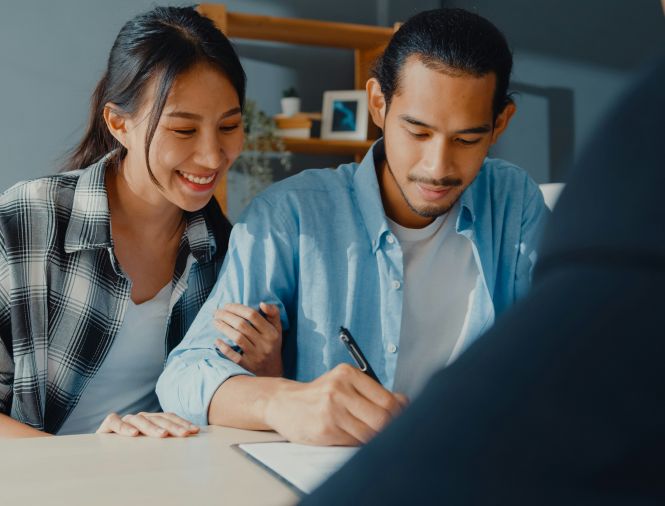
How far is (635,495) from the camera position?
192 millimetres

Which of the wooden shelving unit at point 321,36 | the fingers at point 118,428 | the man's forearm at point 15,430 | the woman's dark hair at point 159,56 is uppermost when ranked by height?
the wooden shelving unit at point 321,36

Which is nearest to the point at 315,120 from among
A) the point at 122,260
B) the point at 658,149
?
the point at 122,260

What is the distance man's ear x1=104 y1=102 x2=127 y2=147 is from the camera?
66.7 inches

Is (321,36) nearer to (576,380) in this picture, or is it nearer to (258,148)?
(258,148)

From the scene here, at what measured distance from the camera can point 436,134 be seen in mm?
1546

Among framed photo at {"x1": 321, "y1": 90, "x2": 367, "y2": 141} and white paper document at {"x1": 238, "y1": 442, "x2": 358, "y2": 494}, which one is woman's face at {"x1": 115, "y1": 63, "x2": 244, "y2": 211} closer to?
white paper document at {"x1": 238, "y1": 442, "x2": 358, "y2": 494}

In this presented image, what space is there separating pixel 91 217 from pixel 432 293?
661mm

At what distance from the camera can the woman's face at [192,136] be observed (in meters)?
1.58

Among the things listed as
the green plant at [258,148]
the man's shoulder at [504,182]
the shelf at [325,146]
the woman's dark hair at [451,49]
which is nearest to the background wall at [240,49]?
the green plant at [258,148]

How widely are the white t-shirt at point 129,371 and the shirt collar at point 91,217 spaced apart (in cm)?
13

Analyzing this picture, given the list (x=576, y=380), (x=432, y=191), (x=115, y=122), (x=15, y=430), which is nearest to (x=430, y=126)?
(x=432, y=191)

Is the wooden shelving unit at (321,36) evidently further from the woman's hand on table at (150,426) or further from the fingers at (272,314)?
the woman's hand on table at (150,426)

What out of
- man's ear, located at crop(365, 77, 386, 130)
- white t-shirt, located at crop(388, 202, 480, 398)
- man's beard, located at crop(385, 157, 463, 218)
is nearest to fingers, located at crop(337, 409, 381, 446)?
white t-shirt, located at crop(388, 202, 480, 398)

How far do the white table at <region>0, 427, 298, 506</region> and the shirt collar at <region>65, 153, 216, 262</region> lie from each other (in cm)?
61
